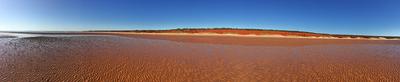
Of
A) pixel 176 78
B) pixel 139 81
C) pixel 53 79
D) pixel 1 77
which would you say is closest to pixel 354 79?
pixel 176 78

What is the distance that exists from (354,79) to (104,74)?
4992mm

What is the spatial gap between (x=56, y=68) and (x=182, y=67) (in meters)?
2.74

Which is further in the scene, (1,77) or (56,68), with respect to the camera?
(56,68)

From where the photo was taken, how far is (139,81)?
4875mm

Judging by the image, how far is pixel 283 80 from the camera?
521 cm

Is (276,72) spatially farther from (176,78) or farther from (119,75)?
(119,75)

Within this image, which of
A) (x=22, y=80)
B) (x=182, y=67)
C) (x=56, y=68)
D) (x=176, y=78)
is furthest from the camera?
(x=182, y=67)

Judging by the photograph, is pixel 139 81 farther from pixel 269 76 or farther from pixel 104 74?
pixel 269 76

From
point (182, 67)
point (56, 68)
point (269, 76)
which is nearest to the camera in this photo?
point (269, 76)

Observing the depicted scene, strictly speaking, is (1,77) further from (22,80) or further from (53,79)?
(53,79)

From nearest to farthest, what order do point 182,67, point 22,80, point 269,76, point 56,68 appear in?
point 22,80 < point 269,76 < point 56,68 < point 182,67

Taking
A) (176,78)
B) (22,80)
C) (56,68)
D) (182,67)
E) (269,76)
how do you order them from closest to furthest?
(22,80)
(176,78)
(269,76)
(56,68)
(182,67)

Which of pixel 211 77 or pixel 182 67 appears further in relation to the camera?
pixel 182 67

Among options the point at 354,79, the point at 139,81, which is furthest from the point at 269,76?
the point at 139,81
